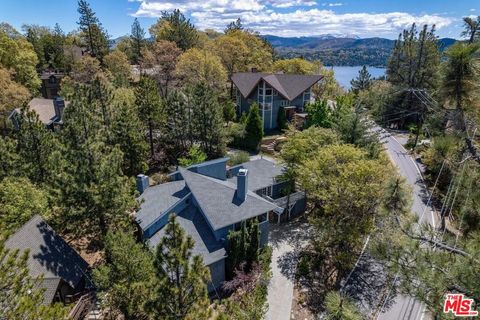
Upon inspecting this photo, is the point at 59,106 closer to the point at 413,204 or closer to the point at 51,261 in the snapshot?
the point at 51,261

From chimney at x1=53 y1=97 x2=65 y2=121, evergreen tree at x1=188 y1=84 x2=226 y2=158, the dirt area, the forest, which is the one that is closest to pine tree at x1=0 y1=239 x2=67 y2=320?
the forest

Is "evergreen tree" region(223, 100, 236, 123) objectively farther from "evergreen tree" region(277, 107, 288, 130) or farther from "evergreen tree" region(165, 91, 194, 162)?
"evergreen tree" region(165, 91, 194, 162)

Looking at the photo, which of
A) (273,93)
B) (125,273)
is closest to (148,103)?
(273,93)

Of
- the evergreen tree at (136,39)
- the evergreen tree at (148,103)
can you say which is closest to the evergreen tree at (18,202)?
the evergreen tree at (148,103)

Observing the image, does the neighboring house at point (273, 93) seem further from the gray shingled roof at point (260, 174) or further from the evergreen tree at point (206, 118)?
the gray shingled roof at point (260, 174)

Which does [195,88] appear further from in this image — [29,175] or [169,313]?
[169,313]

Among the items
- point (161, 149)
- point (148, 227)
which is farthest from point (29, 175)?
point (161, 149)
